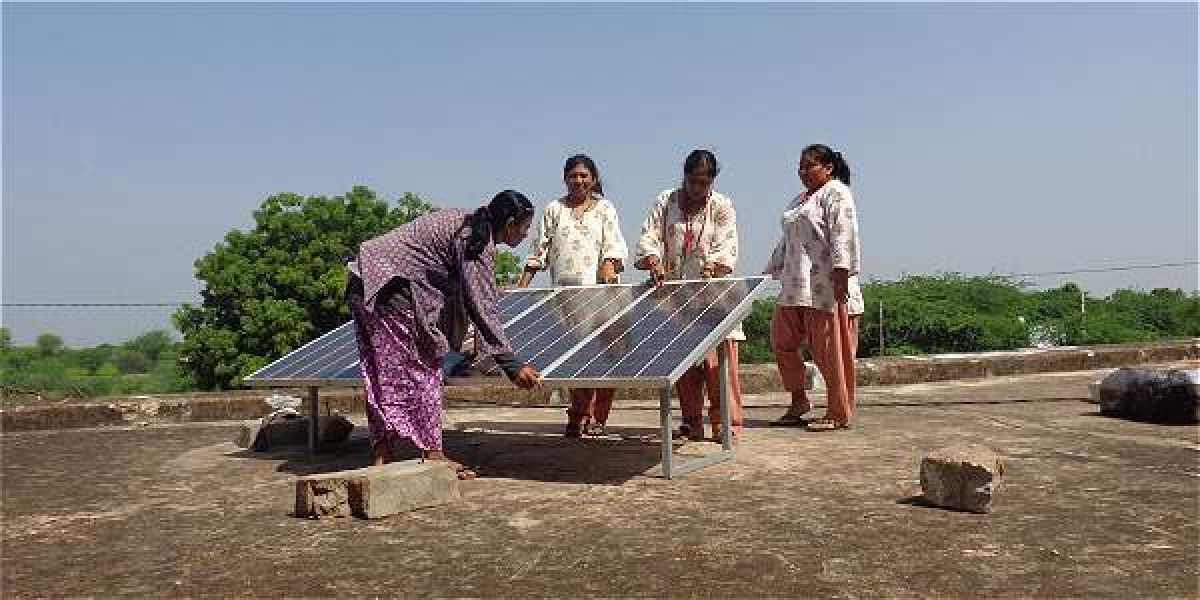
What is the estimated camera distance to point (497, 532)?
3.63 metres

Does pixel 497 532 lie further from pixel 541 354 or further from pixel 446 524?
pixel 541 354

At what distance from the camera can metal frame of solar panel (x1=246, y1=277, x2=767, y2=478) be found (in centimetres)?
434

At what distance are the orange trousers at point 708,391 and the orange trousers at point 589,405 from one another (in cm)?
63

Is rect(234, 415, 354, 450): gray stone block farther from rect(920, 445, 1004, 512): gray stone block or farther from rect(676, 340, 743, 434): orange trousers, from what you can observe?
rect(920, 445, 1004, 512): gray stone block

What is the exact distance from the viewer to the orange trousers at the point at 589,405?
6.14m

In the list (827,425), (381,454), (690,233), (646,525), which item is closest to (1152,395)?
(827,425)

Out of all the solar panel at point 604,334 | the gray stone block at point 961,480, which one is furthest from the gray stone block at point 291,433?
the gray stone block at point 961,480

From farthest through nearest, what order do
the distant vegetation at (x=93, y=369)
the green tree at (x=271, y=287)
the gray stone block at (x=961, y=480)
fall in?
1. the distant vegetation at (x=93, y=369)
2. the green tree at (x=271, y=287)
3. the gray stone block at (x=961, y=480)

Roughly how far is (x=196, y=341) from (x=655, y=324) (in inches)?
931

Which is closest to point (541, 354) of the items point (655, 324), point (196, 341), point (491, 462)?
point (655, 324)

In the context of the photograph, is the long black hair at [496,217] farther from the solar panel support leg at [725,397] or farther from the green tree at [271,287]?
the green tree at [271,287]

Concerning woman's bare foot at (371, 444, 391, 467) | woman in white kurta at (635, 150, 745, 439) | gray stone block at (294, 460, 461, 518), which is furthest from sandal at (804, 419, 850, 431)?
gray stone block at (294, 460, 461, 518)

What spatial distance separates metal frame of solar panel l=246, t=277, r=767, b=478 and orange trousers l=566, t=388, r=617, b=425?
747 mm

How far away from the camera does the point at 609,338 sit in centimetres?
484
